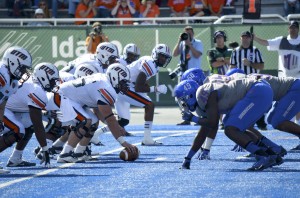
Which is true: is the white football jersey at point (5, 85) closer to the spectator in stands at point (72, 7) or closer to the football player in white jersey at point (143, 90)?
the football player in white jersey at point (143, 90)

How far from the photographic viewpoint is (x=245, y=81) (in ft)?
39.4

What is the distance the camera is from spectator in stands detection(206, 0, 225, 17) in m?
24.0

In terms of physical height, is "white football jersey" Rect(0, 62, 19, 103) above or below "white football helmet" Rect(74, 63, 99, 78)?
above

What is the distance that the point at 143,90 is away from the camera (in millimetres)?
16016

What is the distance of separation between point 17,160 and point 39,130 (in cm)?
70

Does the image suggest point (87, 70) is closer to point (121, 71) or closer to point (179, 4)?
point (121, 71)

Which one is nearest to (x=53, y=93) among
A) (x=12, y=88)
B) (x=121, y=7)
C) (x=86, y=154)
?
(x=86, y=154)

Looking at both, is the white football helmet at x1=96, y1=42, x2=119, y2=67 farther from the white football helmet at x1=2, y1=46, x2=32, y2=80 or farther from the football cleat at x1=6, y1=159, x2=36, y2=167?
the white football helmet at x1=2, y1=46, x2=32, y2=80

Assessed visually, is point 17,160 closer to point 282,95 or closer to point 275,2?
point 282,95

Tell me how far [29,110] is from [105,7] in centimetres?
1228

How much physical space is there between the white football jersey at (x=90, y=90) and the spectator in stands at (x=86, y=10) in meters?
11.0

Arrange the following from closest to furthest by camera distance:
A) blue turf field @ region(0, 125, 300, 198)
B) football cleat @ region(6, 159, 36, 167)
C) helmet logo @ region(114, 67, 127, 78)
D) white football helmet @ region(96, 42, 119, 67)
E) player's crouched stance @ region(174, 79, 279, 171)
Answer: blue turf field @ region(0, 125, 300, 198), player's crouched stance @ region(174, 79, 279, 171), football cleat @ region(6, 159, 36, 167), helmet logo @ region(114, 67, 127, 78), white football helmet @ region(96, 42, 119, 67)

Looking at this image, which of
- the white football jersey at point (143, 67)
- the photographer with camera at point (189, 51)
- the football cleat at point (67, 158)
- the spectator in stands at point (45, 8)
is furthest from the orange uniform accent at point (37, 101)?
the spectator in stands at point (45, 8)

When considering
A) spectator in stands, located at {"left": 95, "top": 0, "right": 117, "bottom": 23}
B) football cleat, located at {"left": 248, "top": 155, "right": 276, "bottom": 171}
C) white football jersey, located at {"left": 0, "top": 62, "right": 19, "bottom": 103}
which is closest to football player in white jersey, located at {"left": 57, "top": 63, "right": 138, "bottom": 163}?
white football jersey, located at {"left": 0, "top": 62, "right": 19, "bottom": 103}
